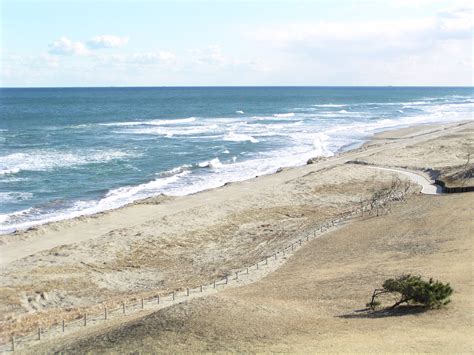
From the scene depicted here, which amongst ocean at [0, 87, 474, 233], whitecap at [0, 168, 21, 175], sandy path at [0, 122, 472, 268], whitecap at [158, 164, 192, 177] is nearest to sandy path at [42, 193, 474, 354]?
sandy path at [0, 122, 472, 268]

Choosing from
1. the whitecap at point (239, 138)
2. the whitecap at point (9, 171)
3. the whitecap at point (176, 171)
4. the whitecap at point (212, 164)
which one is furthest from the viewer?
the whitecap at point (239, 138)

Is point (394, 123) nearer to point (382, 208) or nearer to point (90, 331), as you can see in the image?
point (382, 208)

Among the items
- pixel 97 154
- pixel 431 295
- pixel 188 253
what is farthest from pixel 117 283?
pixel 97 154

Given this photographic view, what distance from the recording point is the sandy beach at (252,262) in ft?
62.6

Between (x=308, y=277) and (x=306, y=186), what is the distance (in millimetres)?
22346

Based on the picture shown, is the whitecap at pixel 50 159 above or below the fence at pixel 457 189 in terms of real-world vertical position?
below

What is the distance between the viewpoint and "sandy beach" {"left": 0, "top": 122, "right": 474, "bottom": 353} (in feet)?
62.6

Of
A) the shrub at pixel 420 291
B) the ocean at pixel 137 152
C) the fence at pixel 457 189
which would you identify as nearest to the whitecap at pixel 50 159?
the ocean at pixel 137 152

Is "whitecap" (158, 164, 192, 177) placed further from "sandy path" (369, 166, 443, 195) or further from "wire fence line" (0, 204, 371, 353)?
"wire fence line" (0, 204, 371, 353)

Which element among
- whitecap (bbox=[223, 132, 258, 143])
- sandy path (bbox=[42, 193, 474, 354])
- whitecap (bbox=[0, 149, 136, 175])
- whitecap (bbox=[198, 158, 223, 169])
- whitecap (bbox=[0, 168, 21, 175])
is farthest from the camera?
whitecap (bbox=[223, 132, 258, 143])

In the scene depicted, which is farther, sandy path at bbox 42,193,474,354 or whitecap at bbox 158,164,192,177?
whitecap at bbox 158,164,192,177

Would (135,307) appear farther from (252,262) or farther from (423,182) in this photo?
(423,182)

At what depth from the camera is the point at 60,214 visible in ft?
142

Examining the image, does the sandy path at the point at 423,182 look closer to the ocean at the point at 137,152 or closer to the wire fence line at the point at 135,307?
the ocean at the point at 137,152
